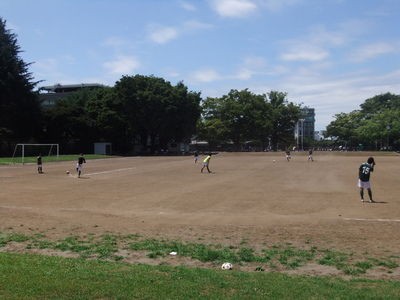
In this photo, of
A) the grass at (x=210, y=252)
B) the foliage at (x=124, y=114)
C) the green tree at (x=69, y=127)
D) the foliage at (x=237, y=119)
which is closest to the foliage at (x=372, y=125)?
the foliage at (x=237, y=119)

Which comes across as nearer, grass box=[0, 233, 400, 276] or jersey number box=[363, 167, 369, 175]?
grass box=[0, 233, 400, 276]

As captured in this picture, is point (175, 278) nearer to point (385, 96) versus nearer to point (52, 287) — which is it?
point (52, 287)

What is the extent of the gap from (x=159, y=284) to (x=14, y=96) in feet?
238

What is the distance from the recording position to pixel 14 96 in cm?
7338

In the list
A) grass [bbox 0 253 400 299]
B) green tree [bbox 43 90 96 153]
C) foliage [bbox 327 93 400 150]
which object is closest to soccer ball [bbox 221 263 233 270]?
grass [bbox 0 253 400 299]

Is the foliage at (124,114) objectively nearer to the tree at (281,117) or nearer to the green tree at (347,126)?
the tree at (281,117)

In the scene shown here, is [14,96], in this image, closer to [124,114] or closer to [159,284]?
[124,114]

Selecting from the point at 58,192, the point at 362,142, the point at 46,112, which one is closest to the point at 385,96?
the point at 362,142

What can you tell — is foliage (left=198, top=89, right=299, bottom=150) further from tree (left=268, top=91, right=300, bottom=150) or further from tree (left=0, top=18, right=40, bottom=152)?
tree (left=0, top=18, right=40, bottom=152)

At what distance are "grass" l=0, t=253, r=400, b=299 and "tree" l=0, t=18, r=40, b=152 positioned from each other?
2641 inches

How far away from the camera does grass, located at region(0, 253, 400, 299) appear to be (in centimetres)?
603

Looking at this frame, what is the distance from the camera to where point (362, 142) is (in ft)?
399

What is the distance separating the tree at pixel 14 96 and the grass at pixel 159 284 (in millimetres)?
67089

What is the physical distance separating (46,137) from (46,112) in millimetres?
4294
